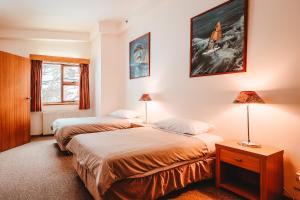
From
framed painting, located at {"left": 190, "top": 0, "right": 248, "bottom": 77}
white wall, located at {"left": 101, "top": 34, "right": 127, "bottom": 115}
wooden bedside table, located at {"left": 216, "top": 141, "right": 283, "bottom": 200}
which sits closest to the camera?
wooden bedside table, located at {"left": 216, "top": 141, "right": 283, "bottom": 200}

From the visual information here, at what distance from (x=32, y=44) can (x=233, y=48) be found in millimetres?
5005

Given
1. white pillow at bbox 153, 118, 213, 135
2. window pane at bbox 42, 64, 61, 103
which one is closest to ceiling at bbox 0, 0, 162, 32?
window pane at bbox 42, 64, 61, 103

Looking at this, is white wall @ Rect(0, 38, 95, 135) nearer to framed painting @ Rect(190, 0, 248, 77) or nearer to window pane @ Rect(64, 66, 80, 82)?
window pane @ Rect(64, 66, 80, 82)

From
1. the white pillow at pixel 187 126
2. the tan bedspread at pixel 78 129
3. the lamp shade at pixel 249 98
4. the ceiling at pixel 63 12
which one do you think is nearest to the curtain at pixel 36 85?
the ceiling at pixel 63 12

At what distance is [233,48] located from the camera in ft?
7.94

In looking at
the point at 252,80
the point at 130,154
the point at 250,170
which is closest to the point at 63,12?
the point at 130,154

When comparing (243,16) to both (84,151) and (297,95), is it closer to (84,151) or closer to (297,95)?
(297,95)

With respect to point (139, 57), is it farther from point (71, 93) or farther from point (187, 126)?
point (71, 93)

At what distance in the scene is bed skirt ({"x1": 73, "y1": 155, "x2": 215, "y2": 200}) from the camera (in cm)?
173

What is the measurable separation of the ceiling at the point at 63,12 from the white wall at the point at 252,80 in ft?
2.75

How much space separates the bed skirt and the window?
3.75 metres

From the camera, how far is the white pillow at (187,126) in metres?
2.53

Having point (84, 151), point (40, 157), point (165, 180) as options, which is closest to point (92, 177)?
point (84, 151)

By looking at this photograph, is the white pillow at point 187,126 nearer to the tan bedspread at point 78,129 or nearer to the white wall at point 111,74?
the tan bedspread at point 78,129
